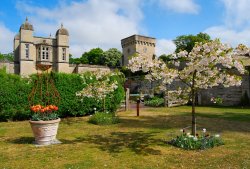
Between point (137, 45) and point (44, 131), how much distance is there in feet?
182

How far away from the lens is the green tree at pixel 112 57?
72.8m

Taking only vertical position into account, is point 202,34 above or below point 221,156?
above

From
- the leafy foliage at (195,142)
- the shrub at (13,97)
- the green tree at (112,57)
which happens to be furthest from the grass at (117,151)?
the green tree at (112,57)

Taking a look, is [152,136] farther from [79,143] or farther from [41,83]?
[41,83]

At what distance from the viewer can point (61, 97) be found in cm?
1480

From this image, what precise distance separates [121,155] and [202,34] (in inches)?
2334

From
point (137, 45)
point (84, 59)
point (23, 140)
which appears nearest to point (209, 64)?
point (23, 140)

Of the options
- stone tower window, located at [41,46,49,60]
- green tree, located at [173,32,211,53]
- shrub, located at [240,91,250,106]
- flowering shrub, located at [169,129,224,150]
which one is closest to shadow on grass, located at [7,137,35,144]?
→ flowering shrub, located at [169,129,224,150]

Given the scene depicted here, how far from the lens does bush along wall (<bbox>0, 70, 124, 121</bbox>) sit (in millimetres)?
13680

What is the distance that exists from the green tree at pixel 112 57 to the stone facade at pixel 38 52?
2211 cm

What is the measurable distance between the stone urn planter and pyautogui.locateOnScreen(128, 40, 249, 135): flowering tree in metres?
3.45

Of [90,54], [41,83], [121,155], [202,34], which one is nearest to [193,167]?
[121,155]

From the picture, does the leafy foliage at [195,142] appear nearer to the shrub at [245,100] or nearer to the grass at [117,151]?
the grass at [117,151]

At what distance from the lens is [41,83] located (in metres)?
14.0
